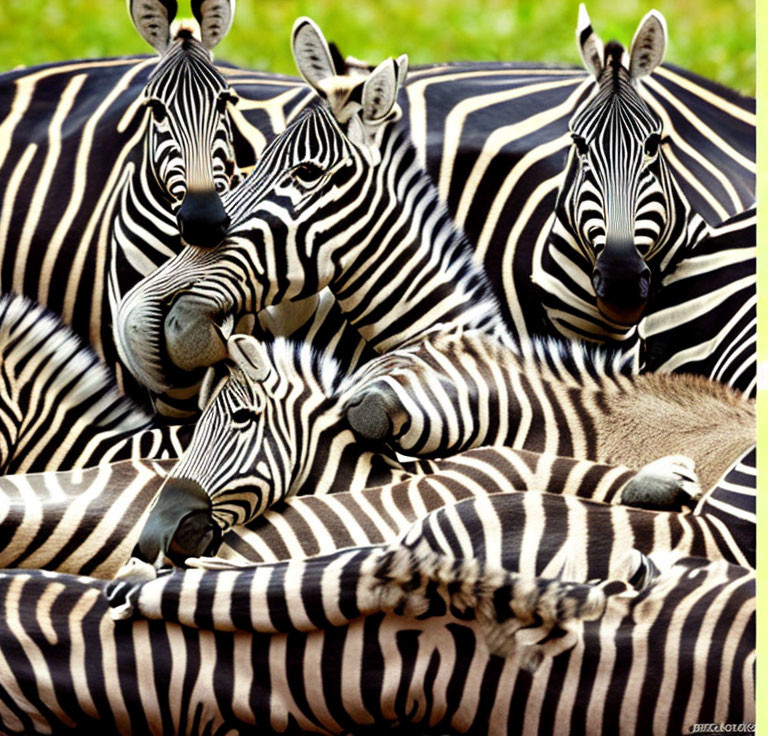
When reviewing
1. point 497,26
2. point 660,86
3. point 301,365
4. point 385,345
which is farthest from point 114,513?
point 660,86

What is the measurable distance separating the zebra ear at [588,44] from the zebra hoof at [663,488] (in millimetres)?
746

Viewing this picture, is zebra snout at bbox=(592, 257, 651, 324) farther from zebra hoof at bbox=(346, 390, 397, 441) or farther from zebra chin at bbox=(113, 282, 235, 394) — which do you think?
zebra chin at bbox=(113, 282, 235, 394)

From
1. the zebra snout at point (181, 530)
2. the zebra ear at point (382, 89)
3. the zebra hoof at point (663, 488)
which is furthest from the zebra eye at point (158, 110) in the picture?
the zebra hoof at point (663, 488)

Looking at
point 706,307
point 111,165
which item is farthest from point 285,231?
point 706,307

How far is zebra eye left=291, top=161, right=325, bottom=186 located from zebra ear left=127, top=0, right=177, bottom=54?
352 mm

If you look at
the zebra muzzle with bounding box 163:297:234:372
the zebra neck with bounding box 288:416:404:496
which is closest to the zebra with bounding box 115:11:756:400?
the zebra muzzle with bounding box 163:297:234:372

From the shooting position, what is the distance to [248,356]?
87.8 inches

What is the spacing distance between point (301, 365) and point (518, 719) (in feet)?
2.45

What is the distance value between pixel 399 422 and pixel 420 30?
76 cm

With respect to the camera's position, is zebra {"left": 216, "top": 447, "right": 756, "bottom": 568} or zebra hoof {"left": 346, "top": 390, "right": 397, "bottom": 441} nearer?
zebra {"left": 216, "top": 447, "right": 756, "bottom": 568}

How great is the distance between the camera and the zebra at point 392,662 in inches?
74.8

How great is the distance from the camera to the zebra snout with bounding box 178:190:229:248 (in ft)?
7.50

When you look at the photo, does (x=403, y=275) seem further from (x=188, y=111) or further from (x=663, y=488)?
(x=663, y=488)

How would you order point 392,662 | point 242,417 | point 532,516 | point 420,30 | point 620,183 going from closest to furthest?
1. point 392,662
2. point 532,516
3. point 242,417
4. point 620,183
5. point 420,30
